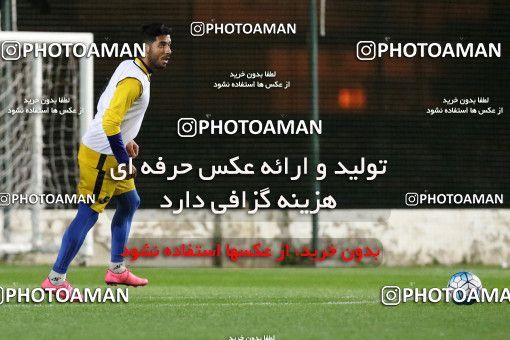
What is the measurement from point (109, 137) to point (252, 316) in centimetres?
137

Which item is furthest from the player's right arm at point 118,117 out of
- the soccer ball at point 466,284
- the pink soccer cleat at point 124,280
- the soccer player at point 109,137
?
the soccer ball at point 466,284

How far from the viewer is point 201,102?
12289 mm

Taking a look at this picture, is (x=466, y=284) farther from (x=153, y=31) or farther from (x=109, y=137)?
(x=153, y=31)

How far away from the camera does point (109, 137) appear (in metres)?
7.10

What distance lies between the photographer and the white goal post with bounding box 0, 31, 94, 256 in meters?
11.6

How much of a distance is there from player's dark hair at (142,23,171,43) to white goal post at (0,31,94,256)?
4235 millimetres

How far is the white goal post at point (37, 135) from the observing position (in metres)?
11.6

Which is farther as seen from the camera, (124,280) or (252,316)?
(124,280)

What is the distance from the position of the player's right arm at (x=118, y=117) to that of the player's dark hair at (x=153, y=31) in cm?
29

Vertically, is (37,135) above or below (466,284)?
above

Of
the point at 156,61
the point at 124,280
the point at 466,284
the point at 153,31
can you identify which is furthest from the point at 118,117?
the point at 466,284

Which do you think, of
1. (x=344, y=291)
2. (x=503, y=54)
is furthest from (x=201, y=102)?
(x=344, y=291)

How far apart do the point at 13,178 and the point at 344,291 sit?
4.37 m

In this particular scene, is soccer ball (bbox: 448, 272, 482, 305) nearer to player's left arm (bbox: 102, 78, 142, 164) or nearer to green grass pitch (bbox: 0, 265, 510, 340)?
green grass pitch (bbox: 0, 265, 510, 340)
